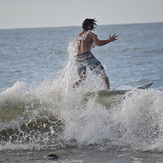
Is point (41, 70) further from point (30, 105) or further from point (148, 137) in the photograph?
point (148, 137)

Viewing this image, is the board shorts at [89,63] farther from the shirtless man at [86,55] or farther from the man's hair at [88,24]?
the man's hair at [88,24]

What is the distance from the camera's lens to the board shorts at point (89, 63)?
783 cm

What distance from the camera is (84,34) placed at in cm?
779

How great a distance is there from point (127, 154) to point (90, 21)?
2915mm

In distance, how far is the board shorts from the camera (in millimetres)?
7828

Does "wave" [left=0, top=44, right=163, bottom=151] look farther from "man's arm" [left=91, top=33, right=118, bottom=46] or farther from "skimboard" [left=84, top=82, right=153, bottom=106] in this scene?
"man's arm" [left=91, top=33, right=118, bottom=46]

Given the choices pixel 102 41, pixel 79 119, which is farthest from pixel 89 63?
pixel 79 119

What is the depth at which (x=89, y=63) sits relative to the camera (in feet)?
25.8

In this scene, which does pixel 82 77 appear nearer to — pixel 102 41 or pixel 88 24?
pixel 102 41

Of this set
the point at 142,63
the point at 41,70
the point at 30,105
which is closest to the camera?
the point at 30,105

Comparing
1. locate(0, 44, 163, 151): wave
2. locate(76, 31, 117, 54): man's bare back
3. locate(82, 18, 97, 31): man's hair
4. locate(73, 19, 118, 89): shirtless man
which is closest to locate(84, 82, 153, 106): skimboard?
locate(0, 44, 163, 151): wave

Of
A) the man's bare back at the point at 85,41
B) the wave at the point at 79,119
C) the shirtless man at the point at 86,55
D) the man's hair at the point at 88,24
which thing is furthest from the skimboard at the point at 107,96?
the man's hair at the point at 88,24

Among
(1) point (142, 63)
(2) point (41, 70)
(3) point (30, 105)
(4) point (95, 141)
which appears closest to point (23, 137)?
(3) point (30, 105)

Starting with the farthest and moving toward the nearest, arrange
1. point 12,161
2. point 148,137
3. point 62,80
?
point 62,80 → point 148,137 → point 12,161
